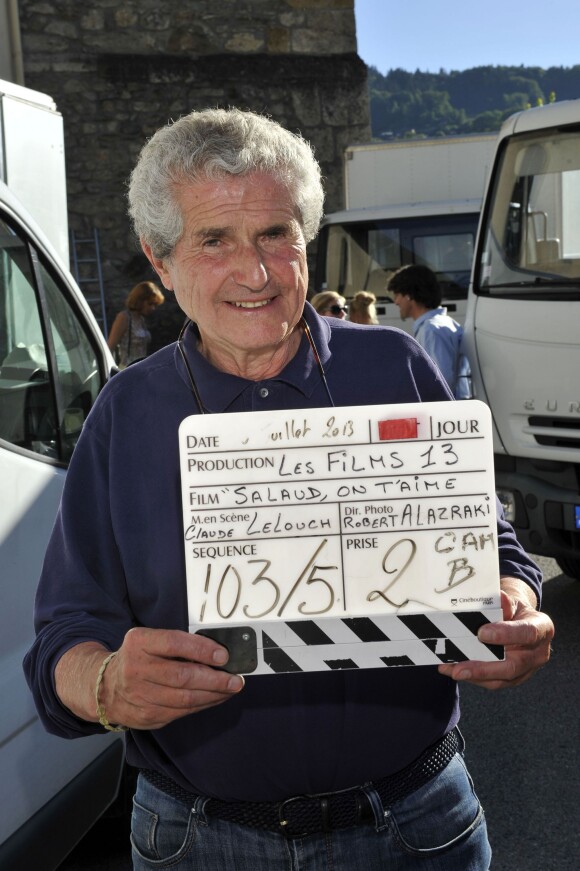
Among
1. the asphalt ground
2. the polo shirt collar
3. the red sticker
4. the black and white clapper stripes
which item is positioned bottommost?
the asphalt ground

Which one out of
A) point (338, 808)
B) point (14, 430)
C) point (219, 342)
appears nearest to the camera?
point (338, 808)

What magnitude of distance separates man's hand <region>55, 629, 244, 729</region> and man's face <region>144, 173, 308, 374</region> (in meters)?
0.52

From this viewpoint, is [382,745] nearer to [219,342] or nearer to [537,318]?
[219,342]

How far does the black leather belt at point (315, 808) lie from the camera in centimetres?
168

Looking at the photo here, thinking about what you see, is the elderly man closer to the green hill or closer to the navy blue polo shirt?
the navy blue polo shirt

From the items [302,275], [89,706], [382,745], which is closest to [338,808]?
[382,745]

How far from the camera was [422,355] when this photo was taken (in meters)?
1.84

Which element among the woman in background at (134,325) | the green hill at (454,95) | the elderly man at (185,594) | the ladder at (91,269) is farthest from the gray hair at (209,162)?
the green hill at (454,95)

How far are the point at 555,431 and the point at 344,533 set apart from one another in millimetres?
4038

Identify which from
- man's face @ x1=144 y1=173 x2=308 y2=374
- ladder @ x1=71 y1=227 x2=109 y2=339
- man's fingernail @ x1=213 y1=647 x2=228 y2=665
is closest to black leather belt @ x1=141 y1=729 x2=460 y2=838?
man's fingernail @ x1=213 y1=647 x2=228 y2=665

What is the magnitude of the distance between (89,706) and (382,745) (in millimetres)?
451

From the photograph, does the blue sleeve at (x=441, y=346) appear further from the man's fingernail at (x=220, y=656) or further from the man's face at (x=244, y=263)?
the man's fingernail at (x=220, y=656)

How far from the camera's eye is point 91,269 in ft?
55.6

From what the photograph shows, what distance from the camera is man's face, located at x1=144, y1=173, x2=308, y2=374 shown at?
174cm
